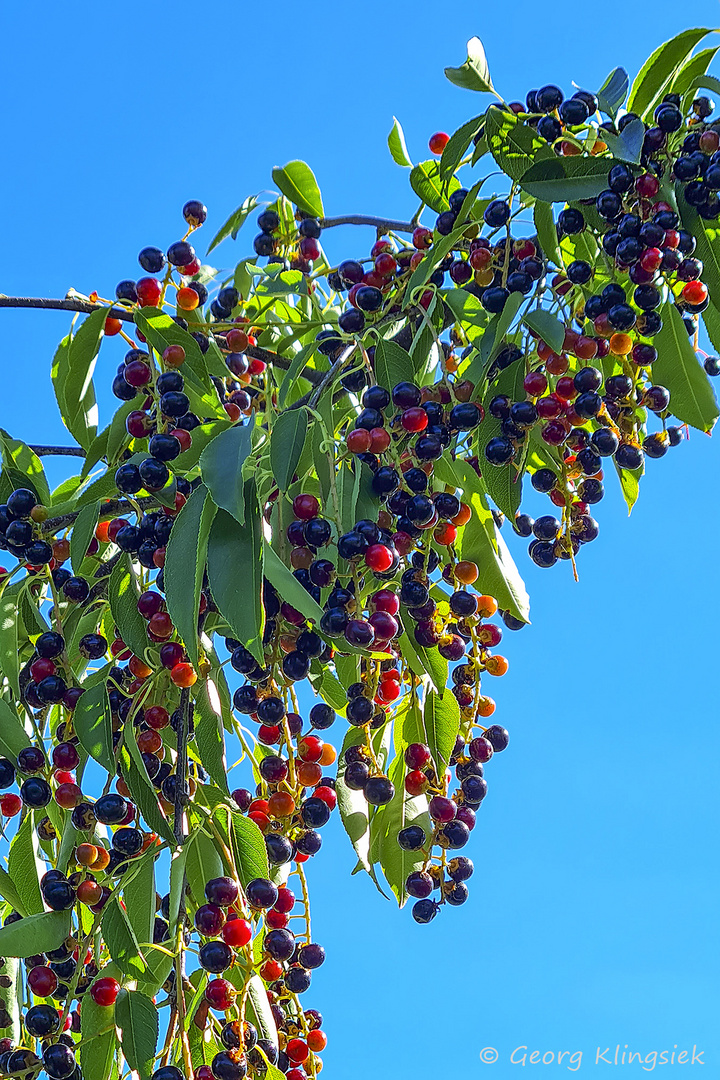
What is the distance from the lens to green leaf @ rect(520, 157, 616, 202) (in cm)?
120

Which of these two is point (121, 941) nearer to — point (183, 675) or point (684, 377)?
point (183, 675)

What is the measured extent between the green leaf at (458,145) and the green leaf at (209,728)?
67 centimetres

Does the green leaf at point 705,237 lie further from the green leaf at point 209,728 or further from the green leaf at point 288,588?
the green leaf at point 209,728

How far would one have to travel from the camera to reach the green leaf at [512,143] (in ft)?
4.23

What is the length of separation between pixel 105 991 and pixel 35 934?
11 centimetres

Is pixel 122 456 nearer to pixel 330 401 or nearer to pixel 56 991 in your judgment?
pixel 330 401

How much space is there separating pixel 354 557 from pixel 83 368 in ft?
1.75

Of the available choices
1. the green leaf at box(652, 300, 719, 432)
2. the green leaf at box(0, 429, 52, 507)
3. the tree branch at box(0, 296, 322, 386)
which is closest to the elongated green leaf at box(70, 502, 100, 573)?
the green leaf at box(0, 429, 52, 507)

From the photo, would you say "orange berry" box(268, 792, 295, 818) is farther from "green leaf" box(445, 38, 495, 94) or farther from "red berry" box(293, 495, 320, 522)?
"green leaf" box(445, 38, 495, 94)

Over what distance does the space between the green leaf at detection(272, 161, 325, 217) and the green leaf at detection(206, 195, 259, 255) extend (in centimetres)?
15

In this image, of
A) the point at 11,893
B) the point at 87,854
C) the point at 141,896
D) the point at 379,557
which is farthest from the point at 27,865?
the point at 379,557

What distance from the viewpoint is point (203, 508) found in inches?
44.5

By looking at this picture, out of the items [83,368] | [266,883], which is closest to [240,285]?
[83,368]

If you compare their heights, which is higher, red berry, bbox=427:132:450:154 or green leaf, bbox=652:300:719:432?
red berry, bbox=427:132:450:154
